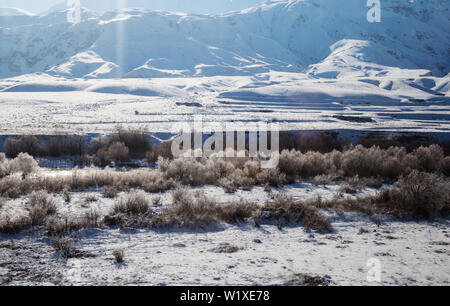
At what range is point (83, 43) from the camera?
131 m

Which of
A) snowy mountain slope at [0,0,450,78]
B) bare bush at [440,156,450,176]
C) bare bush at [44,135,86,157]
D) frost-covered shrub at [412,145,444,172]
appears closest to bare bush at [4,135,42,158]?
bare bush at [44,135,86,157]

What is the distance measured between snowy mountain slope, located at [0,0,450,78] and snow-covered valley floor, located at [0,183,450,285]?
8496 cm

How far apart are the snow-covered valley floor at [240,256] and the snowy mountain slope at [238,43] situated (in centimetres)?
8496

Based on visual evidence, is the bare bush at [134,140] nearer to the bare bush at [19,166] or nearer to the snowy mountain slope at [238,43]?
the bare bush at [19,166]

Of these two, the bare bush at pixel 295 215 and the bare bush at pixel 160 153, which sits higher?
the bare bush at pixel 160 153

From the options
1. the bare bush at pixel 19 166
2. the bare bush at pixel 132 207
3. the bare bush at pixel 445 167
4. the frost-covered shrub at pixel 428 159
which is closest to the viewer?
the bare bush at pixel 132 207

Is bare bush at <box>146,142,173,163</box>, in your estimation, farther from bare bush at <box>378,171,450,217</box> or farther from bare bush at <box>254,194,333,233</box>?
bare bush at <box>378,171,450,217</box>

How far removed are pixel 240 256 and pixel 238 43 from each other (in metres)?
141

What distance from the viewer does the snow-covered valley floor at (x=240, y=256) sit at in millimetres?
3986

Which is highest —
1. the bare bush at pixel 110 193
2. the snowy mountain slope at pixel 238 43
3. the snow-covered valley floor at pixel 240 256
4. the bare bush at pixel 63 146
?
the snowy mountain slope at pixel 238 43

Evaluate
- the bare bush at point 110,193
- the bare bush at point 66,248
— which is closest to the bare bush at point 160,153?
the bare bush at point 110,193

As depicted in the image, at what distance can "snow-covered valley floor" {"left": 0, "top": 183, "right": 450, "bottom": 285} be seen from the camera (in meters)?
3.99
